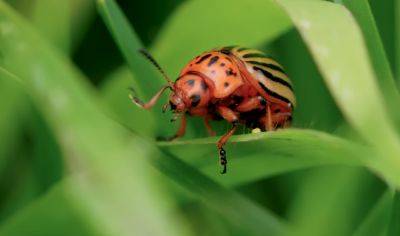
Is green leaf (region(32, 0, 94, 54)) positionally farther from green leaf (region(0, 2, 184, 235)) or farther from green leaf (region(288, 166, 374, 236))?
green leaf (region(0, 2, 184, 235))

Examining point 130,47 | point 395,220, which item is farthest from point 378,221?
point 130,47

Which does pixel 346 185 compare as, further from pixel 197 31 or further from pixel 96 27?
pixel 96 27

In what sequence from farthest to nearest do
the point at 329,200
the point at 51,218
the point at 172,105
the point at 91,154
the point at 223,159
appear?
1. the point at 172,105
2. the point at 329,200
3. the point at 223,159
4. the point at 51,218
5. the point at 91,154

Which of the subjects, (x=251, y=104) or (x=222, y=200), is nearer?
(x=222, y=200)

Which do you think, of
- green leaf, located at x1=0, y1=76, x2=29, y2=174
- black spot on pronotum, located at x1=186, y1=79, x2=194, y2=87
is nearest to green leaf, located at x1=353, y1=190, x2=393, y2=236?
black spot on pronotum, located at x1=186, y1=79, x2=194, y2=87

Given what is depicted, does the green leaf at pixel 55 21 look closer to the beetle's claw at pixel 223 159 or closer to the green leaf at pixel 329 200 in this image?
the beetle's claw at pixel 223 159

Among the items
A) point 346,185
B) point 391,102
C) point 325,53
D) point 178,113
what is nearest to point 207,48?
point 178,113

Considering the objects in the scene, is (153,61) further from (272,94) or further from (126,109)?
(272,94)

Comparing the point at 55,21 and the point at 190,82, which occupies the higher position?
the point at 55,21
